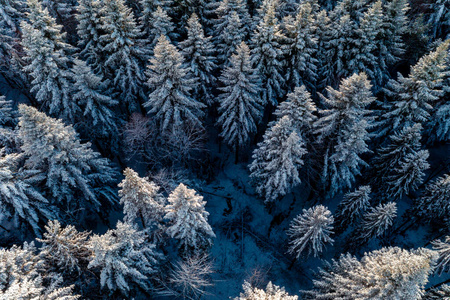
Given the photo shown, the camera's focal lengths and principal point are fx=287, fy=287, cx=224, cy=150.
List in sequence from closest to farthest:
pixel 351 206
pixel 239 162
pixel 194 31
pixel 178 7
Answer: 1. pixel 351 206
2. pixel 194 31
3. pixel 178 7
4. pixel 239 162

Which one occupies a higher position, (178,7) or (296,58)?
(178,7)

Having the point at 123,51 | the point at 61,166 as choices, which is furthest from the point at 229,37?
the point at 61,166

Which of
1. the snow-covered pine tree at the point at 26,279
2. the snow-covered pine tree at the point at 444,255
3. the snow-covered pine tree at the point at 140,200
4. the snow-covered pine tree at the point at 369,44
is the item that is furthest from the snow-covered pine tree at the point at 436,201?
the snow-covered pine tree at the point at 26,279

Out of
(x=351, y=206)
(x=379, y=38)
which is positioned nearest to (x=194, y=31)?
(x=379, y=38)

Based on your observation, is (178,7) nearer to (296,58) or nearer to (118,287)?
(296,58)

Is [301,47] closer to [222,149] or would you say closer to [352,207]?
[222,149]

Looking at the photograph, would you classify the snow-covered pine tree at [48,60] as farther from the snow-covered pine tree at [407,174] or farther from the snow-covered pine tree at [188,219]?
the snow-covered pine tree at [407,174]
